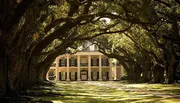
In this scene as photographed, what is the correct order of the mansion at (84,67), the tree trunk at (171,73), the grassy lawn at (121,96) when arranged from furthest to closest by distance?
the mansion at (84,67) < the tree trunk at (171,73) < the grassy lawn at (121,96)

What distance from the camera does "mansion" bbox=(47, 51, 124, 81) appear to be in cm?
9825

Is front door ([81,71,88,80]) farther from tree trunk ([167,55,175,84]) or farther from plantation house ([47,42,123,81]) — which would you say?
tree trunk ([167,55,175,84])

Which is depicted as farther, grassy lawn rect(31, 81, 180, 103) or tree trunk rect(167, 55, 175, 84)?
tree trunk rect(167, 55, 175, 84)

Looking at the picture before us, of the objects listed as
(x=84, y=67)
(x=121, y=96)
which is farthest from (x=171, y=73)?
(x=84, y=67)

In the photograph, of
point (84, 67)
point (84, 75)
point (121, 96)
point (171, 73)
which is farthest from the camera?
point (84, 75)

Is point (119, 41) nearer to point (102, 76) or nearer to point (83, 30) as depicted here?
point (83, 30)

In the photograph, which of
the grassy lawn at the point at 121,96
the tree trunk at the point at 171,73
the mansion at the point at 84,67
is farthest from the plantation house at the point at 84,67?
the grassy lawn at the point at 121,96

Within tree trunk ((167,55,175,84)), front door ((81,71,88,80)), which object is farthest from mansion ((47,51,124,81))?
tree trunk ((167,55,175,84))

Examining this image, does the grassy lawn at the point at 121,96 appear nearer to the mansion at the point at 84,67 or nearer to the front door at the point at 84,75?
the mansion at the point at 84,67

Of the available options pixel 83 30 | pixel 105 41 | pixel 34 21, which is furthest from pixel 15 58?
pixel 105 41

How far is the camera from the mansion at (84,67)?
9825 centimetres

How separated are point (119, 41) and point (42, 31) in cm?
2831

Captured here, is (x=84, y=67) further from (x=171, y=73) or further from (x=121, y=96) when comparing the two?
(x=121, y=96)

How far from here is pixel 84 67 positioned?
9888 cm
